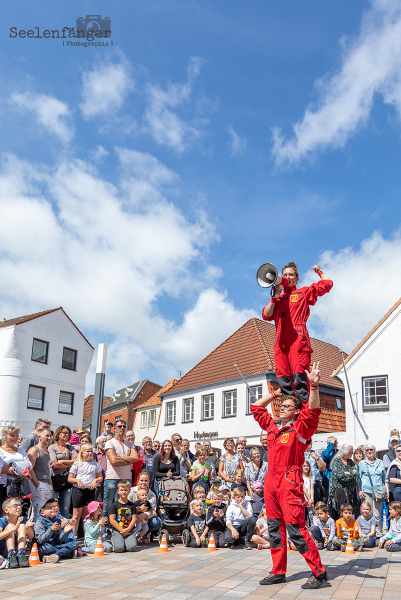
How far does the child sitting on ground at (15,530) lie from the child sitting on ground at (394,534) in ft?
19.0

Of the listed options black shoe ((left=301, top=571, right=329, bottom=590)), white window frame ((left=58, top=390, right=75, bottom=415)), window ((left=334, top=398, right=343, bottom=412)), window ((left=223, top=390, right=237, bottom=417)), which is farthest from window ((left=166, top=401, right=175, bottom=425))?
black shoe ((left=301, top=571, right=329, bottom=590))

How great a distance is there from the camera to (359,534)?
365 inches

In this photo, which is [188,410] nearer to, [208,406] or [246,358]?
[208,406]

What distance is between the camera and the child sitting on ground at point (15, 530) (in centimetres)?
690

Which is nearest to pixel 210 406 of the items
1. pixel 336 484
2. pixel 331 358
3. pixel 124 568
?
pixel 331 358

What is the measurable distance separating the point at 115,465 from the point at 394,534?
4.98 m

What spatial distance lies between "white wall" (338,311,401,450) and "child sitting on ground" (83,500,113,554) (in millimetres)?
16238

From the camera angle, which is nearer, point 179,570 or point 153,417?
point 179,570

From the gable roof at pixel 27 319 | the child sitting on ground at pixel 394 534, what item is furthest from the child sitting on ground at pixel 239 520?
the gable roof at pixel 27 319

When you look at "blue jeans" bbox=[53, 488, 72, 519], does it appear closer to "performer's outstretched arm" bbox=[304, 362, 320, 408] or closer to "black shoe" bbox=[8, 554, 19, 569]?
"black shoe" bbox=[8, 554, 19, 569]

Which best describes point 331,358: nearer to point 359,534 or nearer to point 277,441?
point 359,534

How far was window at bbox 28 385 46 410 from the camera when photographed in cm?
3073

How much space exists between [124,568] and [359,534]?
4540mm

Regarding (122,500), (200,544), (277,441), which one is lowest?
(200,544)
